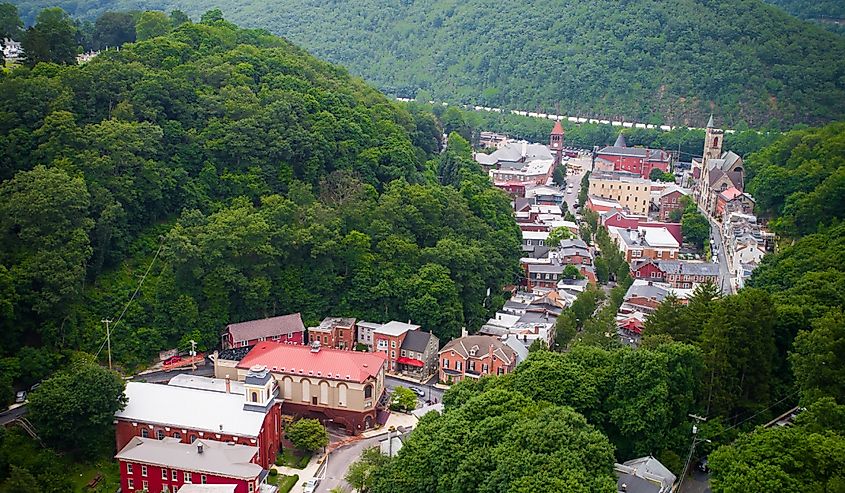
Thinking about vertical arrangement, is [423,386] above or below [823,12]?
below

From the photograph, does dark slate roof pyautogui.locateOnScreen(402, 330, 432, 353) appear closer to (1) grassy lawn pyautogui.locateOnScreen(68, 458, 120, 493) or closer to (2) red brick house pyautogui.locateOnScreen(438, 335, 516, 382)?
(2) red brick house pyautogui.locateOnScreen(438, 335, 516, 382)

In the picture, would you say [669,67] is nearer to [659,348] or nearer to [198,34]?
[198,34]

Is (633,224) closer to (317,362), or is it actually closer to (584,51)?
(317,362)

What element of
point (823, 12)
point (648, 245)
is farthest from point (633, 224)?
point (823, 12)

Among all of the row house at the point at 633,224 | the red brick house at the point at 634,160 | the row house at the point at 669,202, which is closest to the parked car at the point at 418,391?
the row house at the point at 633,224

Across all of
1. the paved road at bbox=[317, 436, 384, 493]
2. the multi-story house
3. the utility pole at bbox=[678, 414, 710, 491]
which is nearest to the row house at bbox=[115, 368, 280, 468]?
the paved road at bbox=[317, 436, 384, 493]

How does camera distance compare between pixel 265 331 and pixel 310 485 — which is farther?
pixel 265 331

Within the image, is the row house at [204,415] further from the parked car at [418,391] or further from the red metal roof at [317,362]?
the parked car at [418,391]
